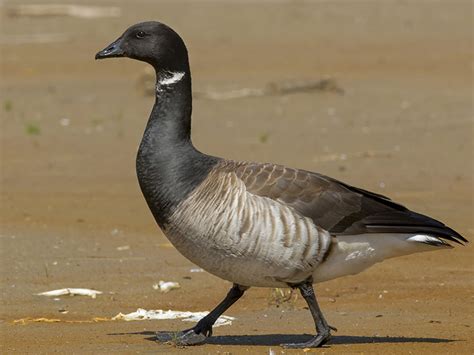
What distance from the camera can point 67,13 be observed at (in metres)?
36.0

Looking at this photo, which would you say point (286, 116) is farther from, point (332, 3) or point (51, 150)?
point (332, 3)

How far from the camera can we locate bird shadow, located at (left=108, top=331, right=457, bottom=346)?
27.0 feet

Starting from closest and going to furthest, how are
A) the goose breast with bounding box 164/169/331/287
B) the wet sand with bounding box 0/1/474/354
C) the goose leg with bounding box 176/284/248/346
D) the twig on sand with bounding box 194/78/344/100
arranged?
1. the goose breast with bounding box 164/169/331/287
2. the goose leg with bounding box 176/284/248/346
3. the wet sand with bounding box 0/1/474/354
4. the twig on sand with bounding box 194/78/344/100

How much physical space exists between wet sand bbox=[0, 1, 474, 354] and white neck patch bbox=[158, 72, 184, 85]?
177 cm

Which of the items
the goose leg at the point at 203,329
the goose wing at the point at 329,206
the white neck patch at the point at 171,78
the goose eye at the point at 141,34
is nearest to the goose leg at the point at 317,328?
the goose wing at the point at 329,206

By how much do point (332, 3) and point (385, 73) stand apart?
1595 cm

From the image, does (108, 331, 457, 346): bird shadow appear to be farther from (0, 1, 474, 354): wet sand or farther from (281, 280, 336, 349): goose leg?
(281, 280, 336, 349): goose leg

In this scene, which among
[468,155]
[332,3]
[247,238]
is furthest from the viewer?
[332,3]

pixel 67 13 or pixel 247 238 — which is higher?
pixel 247 238

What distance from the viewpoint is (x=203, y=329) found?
8.27 metres

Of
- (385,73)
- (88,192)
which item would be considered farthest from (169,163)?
(385,73)

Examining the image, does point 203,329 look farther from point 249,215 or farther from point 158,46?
point 158,46

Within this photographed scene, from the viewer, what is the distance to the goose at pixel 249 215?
770 cm

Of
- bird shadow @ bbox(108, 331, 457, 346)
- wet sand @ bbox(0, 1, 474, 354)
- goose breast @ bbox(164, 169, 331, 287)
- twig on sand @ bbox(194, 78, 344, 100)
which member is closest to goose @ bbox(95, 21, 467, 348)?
goose breast @ bbox(164, 169, 331, 287)
